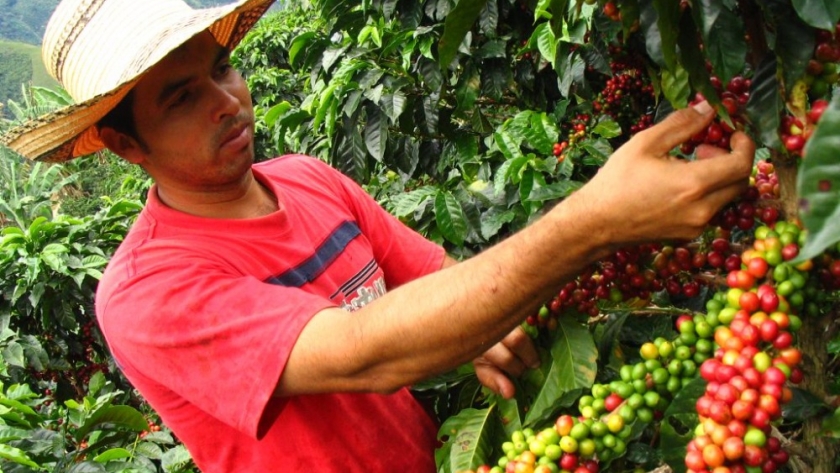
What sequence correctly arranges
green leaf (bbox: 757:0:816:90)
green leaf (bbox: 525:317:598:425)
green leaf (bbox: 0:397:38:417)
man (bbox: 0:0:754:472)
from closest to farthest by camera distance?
1. green leaf (bbox: 757:0:816:90)
2. man (bbox: 0:0:754:472)
3. green leaf (bbox: 525:317:598:425)
4. green leaf (bbox: 0:397:38:417)

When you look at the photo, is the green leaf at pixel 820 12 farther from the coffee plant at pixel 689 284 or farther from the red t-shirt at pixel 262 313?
the red t-shirt at pixel 262 313

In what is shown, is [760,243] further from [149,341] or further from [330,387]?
[149,341]

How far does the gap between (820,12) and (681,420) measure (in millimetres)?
625

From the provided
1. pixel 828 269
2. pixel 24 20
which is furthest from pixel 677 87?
pixel 24 20

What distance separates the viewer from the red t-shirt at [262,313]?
1281mm

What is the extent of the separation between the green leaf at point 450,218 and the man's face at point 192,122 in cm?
65

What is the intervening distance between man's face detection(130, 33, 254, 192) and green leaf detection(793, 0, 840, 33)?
3.90 ft

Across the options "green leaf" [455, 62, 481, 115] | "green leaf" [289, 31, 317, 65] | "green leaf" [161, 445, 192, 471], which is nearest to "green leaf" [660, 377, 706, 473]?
"green leaf" [455, 62, 481, 115]

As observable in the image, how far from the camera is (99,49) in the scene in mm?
1670

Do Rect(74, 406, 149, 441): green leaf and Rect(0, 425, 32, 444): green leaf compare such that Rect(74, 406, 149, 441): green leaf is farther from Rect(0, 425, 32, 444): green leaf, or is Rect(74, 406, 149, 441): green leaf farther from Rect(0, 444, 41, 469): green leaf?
Rect(0, 444, 41, 469): green leaf

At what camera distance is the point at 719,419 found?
93cm

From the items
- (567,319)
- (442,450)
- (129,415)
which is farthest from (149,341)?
(129,415)

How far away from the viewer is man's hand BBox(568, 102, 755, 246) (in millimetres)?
924

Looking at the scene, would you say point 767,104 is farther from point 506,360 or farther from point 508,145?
point 508,145
